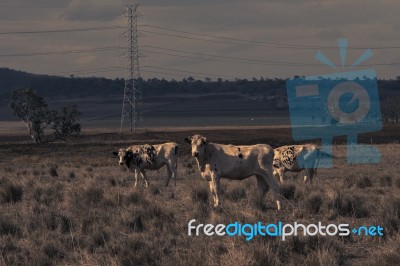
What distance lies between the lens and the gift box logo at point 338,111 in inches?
1795

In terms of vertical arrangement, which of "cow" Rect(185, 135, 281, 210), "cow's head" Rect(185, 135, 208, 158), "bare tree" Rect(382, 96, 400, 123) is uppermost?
"cow's head" Rect(185, 135, 208, 158)

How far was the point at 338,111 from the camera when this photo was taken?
143 metres

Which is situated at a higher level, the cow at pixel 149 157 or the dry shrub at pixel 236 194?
the cow at pixel 149 157

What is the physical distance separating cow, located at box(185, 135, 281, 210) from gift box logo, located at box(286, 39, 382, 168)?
56.8ft

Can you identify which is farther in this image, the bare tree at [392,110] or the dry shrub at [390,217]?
the bare tree at [392,110]

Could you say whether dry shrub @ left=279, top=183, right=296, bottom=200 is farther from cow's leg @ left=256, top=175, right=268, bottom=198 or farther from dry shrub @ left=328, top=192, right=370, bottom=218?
dry shrub @ left=328, top=192, right=370, bottom=218

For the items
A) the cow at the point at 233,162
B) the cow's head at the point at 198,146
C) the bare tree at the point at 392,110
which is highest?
the cow's head at the point at 198,146

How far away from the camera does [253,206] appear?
623 inches

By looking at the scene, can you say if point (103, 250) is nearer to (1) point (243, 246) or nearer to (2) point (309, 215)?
(1) point (243, 246)

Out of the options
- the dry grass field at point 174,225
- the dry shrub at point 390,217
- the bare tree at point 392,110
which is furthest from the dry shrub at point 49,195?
the bare tree at point 392,110

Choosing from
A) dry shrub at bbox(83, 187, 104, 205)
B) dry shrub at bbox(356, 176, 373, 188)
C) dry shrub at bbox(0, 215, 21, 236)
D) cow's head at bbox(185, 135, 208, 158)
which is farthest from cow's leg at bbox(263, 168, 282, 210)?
Result: dry shrub at bbox(356, 176, 373, 188)

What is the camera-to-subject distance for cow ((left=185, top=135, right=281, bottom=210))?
16500 millimetres

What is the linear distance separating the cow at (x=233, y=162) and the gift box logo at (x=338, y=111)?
17299mm

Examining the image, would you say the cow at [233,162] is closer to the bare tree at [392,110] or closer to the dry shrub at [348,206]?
the dry shrub at [348,206]
